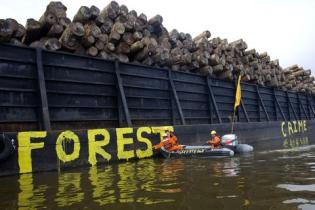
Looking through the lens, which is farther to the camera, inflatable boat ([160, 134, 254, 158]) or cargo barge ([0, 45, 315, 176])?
inflatable boat ([160, 134, 254, 158])

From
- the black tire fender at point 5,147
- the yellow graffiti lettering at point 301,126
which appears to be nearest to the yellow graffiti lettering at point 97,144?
the black tire fender at point 5,147

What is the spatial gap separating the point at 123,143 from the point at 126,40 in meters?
3.63

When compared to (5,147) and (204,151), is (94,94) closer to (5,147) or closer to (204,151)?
(5,147)

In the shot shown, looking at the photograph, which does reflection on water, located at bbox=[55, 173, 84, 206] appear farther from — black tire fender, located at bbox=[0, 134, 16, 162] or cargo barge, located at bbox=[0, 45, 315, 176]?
cargo barge, located at bbox=[0, 45, 315, 176]

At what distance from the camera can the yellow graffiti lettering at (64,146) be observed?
845 centimetres

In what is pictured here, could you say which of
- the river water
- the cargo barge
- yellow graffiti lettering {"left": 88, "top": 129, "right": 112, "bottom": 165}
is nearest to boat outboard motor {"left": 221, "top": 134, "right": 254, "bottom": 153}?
the cargo barge

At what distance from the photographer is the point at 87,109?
1013 centimetres

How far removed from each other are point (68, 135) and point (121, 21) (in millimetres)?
4758

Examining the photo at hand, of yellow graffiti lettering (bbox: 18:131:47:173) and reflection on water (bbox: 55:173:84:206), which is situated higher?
yellow graffiti lettering (bbox: 18:131:47:173)

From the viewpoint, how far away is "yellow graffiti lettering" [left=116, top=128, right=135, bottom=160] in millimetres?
9878

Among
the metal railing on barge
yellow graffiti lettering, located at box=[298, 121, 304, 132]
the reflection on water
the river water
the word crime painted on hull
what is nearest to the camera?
the river water

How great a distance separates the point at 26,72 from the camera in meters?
8.93

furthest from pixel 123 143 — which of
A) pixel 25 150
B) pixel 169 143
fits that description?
pixel 25 150

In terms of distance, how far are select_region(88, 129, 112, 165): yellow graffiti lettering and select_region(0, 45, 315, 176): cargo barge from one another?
0.03 meters
